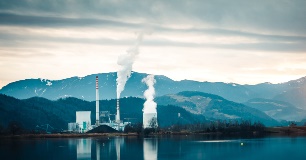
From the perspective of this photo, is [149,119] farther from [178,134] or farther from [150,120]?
[178,134]

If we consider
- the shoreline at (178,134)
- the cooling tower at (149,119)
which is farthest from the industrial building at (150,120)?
the shoreline at (178,134)

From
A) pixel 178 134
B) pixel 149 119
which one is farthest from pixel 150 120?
pixel 178 134

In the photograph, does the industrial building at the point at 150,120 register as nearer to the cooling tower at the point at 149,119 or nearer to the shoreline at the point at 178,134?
the cooling tower at the point at 149,119

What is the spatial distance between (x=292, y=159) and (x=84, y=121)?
117 meters

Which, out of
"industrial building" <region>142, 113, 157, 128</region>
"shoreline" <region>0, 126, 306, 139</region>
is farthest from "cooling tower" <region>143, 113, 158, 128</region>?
"shoreline" <region>0, 126, 306, 139</region>

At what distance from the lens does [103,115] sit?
636 feet

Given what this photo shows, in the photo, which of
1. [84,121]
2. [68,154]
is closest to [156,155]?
[68,154]

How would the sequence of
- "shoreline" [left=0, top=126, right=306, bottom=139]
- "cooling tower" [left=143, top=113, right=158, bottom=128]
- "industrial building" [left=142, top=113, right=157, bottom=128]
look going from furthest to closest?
"cooling tower" [left=143, top=113, right=158, bottom=128] → "industrial building" [left=142, top=113, right=157, bottom=128] → "shoreline" [left=0, top=126, right=306, bottom=139]

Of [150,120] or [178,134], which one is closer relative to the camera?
[150,120]

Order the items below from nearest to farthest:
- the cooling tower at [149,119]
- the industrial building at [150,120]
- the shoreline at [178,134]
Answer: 1. the shoreline at [178,134]
2. the industrial building at [150,120]
3. the cooling tower at [149,119]

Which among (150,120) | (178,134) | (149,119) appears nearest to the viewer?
(150,120)

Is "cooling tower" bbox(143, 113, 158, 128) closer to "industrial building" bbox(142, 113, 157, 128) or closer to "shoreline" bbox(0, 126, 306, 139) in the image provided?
"industrial building" bbox(142, 113, 157, 128)

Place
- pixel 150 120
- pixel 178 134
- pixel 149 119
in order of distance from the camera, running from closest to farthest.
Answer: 1. pixel 150 120
2. pixel 149 119
3. pixel 178 134

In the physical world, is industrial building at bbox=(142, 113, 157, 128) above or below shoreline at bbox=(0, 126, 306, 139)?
above
